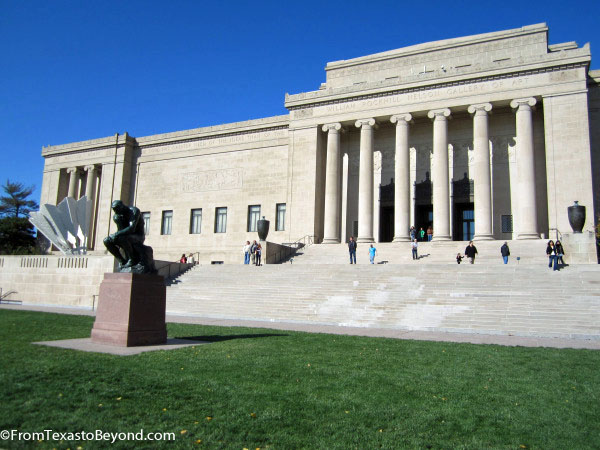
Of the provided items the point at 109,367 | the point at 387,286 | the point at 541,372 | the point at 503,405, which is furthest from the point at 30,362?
the point at 387,286

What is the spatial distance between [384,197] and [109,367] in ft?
97.1

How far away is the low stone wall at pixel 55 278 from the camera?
2562 centimetres

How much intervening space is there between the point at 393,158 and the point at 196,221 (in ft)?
55.9

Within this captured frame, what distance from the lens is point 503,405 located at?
21.9 feet

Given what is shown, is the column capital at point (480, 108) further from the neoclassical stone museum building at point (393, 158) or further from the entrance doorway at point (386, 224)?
the entrance doorway at point (386, 224)

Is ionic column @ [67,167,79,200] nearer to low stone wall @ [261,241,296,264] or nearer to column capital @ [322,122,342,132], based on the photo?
low stone wall @ [261,241,296,264]

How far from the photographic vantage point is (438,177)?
103 feet

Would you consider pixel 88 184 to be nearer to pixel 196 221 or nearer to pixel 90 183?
pixel 90 183

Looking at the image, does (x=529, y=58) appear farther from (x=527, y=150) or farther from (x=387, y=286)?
(x=387, y=286)

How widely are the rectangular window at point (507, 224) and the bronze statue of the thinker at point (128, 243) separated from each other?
2580 cm

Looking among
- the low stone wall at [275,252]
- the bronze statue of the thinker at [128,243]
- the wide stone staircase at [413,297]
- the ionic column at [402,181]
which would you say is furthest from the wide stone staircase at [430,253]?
the bronze statue of the thinker at [128,243]

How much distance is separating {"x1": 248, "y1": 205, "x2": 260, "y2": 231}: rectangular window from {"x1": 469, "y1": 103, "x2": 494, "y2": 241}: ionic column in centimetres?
1646

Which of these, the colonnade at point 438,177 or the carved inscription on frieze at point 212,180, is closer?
the colonnade at point 438,177

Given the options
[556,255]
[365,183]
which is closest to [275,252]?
[365,183]
